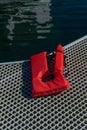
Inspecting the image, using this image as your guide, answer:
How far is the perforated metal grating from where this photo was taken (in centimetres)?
586

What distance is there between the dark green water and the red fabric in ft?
13.2

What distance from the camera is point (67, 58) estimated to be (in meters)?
7.71

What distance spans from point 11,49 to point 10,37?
99 cm

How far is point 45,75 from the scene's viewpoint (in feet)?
22.8

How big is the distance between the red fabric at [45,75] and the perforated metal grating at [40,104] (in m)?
0.14

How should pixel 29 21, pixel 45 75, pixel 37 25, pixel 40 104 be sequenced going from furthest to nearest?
pixel 29 21 → pixel 37 25 → pixel 45 75 → pixel 40 104

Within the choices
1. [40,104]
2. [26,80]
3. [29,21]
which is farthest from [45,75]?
[29,21]

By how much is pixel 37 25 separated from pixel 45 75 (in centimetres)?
700

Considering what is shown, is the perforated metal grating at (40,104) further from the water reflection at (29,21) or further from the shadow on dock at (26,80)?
the water reflection at (29,21)

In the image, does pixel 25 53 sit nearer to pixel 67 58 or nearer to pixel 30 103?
pixel 67 58

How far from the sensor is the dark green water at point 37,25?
39.0 feet

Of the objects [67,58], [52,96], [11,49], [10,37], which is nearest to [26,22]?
[10,37]

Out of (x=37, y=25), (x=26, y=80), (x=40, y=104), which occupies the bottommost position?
(x=37, y=25)

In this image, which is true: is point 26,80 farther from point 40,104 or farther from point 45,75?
point 40,104
